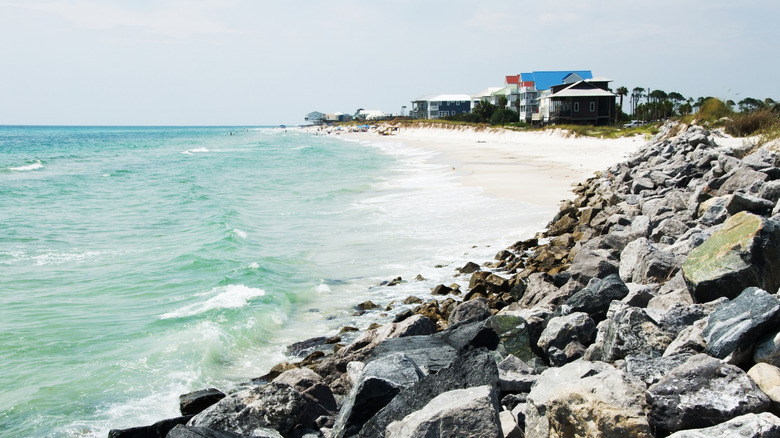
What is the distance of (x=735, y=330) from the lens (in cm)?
419

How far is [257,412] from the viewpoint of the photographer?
16.5 feet

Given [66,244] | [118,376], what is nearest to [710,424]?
[118,376]

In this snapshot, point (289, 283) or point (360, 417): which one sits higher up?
point (360, 417)

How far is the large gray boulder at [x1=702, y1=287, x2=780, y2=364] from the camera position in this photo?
4121mm

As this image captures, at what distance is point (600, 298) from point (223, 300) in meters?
7.16

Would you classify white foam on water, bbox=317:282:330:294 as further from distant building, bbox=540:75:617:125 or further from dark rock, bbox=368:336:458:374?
distant building, bbox=540:75:617:125

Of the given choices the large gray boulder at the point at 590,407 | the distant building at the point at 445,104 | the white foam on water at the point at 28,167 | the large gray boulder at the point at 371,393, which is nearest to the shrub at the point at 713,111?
the large gray boulder at the point at 371,393

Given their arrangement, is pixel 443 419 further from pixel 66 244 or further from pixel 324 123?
pixel 324 123

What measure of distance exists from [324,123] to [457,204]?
576 feet

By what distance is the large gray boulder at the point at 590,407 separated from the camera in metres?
3.52

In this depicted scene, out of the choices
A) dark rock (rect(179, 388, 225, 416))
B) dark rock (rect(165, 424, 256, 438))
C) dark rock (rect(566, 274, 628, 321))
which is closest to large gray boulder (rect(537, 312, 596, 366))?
dark rock (rect(566, 274, 628, 321))

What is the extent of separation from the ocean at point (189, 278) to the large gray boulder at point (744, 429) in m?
5.43

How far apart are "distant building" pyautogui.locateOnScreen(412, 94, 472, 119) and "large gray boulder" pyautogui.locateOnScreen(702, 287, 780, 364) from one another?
114m

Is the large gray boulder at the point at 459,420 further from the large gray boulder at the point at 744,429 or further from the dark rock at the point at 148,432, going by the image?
the dark rock at the point at 148,432
